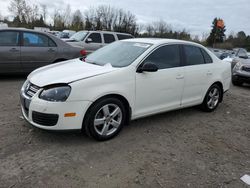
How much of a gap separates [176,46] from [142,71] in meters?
1.18

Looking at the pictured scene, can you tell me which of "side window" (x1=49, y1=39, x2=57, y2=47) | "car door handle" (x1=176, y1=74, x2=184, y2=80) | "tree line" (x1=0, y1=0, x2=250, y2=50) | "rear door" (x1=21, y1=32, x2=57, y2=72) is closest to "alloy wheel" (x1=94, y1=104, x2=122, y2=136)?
"car door handle" (x1=176, y1=74, x2=184, y2=80)

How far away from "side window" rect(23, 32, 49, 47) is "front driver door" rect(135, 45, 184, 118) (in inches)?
167

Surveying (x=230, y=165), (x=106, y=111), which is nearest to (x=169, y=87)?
(x=106, y=111)

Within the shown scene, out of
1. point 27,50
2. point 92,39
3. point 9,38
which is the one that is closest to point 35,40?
point 27,50

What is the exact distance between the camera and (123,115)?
3.58 metres

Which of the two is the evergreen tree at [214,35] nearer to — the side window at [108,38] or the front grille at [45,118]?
the side window at [108,38]

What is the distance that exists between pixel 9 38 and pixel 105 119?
4.63 meters

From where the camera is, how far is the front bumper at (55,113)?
2.99 meters

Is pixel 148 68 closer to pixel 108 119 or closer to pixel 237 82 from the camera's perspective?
pixel 108 119

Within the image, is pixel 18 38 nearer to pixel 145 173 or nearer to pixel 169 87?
pixel 169 87

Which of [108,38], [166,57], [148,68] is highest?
[108,38]

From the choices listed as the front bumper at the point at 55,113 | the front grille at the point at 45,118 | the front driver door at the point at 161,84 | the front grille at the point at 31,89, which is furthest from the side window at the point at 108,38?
the front grille at the point at 45,118

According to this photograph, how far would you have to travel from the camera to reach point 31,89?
3.31 metres

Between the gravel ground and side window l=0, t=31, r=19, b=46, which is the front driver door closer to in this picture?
the gravel ground
